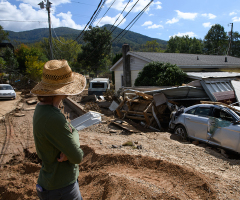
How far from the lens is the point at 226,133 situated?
6.02 metres

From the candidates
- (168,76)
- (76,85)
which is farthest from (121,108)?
(76,85)

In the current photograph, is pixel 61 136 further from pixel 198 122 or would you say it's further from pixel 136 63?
pixel 136 63

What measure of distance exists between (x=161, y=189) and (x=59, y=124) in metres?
2.28

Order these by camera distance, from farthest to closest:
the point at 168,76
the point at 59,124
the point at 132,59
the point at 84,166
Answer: the point at 132,59, the point at 168,76, the point at 84,166, the point at 59,124

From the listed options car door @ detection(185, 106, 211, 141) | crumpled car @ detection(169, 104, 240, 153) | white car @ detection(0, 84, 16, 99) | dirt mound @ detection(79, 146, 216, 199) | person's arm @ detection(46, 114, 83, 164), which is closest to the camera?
person's arm @ detection(46, 114, 83, 164)

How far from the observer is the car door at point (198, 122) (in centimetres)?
682

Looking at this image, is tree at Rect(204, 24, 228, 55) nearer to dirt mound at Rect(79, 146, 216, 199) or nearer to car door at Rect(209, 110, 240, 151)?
car door at Rect(209, 110, 240, 151)

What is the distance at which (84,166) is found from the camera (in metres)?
4.63

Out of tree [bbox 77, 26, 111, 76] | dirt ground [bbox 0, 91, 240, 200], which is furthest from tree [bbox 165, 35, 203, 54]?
dirt ground [bbox 0, 91, 240, 200]

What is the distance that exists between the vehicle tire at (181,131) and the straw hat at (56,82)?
646 cm

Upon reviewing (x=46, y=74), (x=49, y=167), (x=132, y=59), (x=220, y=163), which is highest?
(x=132, y=59)

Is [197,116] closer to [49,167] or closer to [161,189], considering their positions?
[161,189]

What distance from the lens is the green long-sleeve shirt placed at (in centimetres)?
168

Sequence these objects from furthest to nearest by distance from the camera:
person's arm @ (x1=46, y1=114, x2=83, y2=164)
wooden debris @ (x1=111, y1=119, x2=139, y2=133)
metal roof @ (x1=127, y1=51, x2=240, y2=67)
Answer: metal roof @ (x1=127, y1=51, x2=240, y2=67), wooden debris @ (x1=111, y1=119, x2=139, y2=133), person's arm @ (x1=46, y1=114, x2=83, y2=164)
